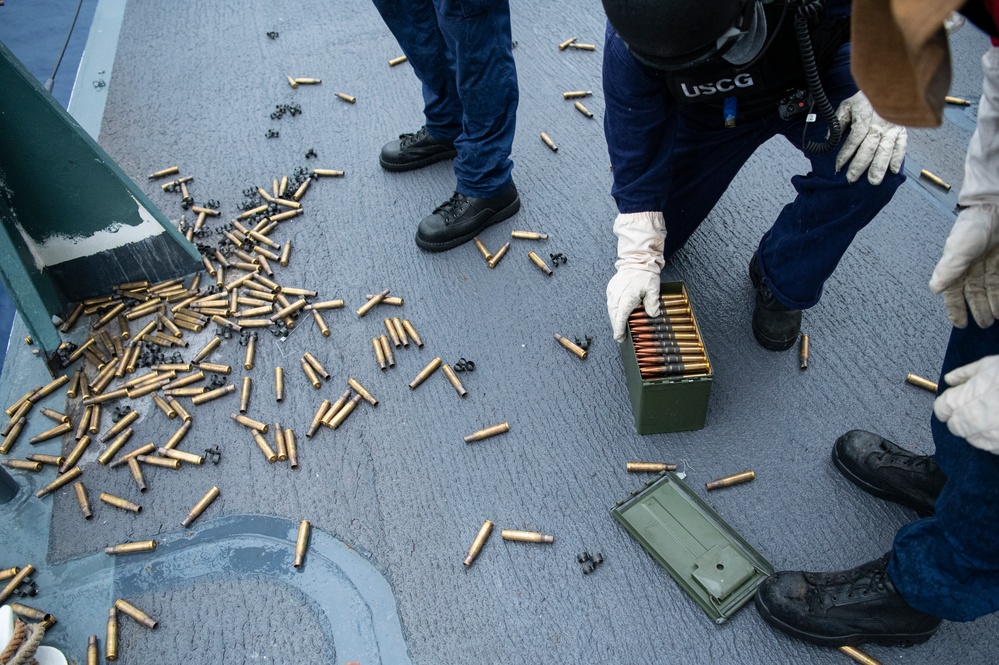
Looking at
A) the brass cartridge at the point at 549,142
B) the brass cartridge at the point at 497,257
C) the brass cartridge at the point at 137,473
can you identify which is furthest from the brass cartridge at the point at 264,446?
the brass cartridge at the point at 549,142

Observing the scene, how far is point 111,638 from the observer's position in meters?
2.83

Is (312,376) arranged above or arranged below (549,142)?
below

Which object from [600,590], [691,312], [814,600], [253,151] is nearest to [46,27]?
[253,151]

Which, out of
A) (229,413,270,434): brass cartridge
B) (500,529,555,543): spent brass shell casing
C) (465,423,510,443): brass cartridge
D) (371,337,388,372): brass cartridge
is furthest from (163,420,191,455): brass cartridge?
(500,529,555,543): spent brass shell casing

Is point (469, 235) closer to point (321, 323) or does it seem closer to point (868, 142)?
point (321, 323)

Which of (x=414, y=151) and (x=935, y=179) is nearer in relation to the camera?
(x=935, y=179)

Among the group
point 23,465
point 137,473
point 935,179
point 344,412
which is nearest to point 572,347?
point 344,412

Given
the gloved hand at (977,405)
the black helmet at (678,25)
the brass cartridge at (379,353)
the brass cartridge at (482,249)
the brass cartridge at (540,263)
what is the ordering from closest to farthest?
1. the gloved hand at (977,405)
2. the black helmet at (678,25)
3. the brass cartridge at (379,353)
4. the brass cartridge at (540,263)
5. the brass cartridge at (482,249)

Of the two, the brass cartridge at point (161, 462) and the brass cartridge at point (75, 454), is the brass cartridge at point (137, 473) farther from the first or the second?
the brass cartridge at point (75, 454)

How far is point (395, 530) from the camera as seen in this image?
3086 mm

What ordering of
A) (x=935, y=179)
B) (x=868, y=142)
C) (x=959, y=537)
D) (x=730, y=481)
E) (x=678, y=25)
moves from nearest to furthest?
(x=959, y=537) < (x=678, y=25) < (x=868, y=142) < (x=730, y=481) < (x=935, y=179)

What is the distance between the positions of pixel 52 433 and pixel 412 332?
1.90 metres

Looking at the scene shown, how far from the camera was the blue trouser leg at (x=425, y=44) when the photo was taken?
13.1 ft

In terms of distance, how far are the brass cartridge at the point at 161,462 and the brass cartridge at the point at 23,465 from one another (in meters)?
0.49
